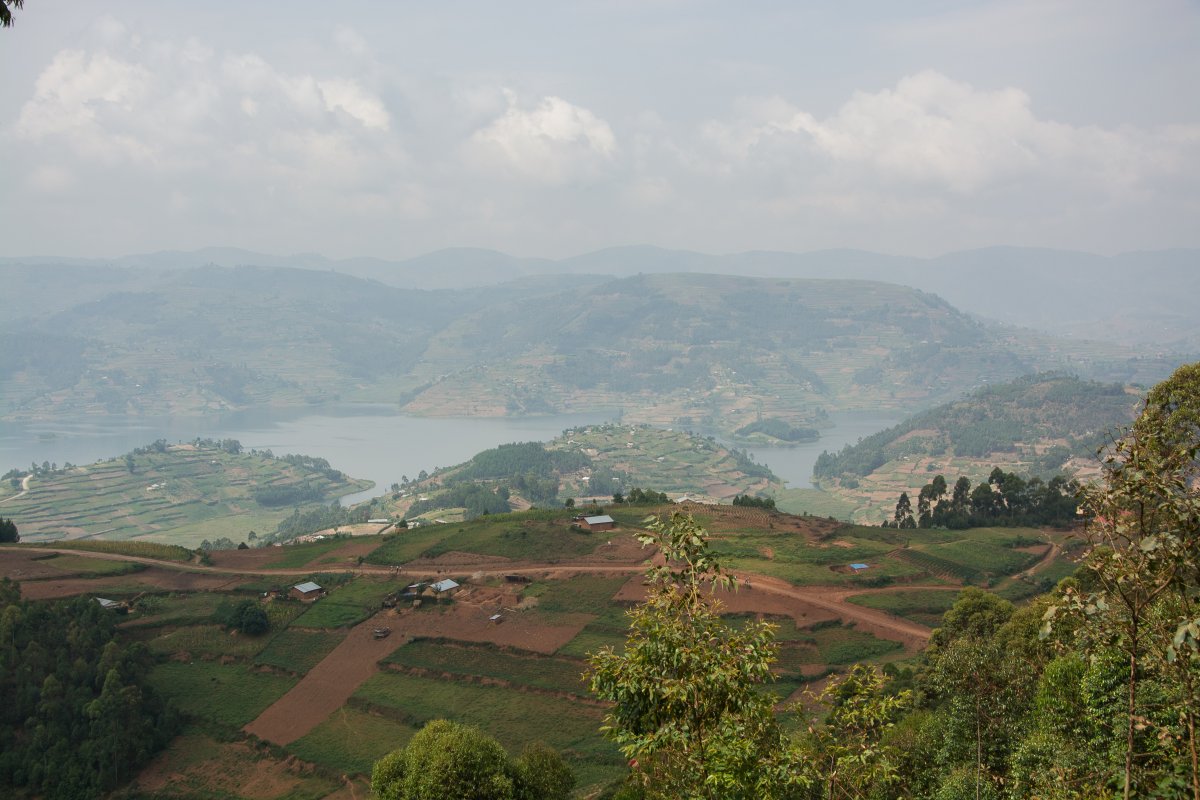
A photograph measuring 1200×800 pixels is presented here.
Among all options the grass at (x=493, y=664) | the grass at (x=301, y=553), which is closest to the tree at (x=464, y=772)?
the grass at (x=493, y=664)

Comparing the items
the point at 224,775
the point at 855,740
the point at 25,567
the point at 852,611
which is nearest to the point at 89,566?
the point at 25,567

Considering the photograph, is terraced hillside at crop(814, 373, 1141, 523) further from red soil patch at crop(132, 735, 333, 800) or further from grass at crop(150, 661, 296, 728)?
red soil patch at crop(132, 735, 333, 800)

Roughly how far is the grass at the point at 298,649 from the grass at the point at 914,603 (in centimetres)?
3453

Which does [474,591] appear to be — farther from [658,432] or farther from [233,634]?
[658,432]

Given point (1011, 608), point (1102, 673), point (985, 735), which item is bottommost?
point (1011, 608)

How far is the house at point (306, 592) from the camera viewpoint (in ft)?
184

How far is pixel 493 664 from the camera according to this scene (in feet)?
152

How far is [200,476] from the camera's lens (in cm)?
15750

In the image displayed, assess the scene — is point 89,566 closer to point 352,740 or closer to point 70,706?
point 70,706

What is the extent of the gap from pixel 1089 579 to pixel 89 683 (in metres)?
51.4

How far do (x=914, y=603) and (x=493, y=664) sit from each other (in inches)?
1087

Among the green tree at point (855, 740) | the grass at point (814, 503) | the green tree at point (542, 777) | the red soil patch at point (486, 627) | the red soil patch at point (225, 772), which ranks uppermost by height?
the green tree at point (855, 740)

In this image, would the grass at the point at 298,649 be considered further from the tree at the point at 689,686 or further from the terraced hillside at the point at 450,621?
the tree at the point at 689,686

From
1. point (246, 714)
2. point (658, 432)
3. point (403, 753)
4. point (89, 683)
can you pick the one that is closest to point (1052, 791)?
point (403, 753)
